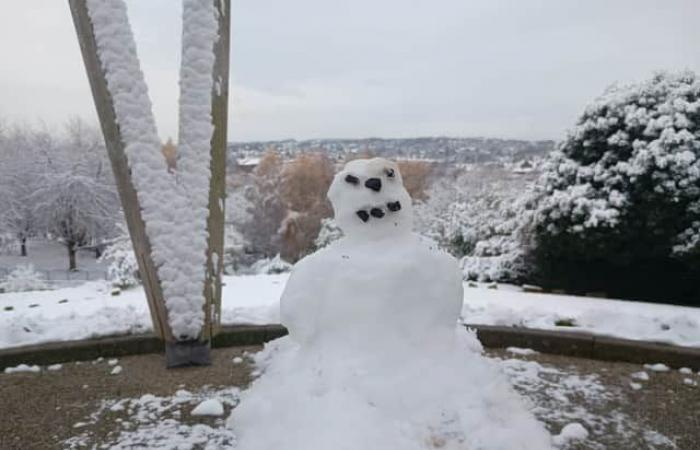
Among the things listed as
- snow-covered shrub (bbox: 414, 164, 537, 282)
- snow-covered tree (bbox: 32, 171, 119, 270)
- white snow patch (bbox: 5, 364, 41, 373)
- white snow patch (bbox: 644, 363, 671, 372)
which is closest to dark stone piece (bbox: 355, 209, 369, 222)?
white snow patch (bbox: 644, 363, 671, 372)

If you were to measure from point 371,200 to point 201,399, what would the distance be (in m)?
1.62

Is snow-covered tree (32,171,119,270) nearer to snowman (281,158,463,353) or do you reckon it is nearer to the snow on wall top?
the snow on wall top

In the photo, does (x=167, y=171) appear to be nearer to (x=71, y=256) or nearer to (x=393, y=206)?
(x=393, y=206)

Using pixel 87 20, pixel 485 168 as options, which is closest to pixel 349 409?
pixel 87 20

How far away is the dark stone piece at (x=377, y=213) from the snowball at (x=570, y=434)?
1377 millimetres

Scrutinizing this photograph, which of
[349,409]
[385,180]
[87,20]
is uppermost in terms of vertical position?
[87,20]

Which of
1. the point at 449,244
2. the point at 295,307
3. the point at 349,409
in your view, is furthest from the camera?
the point at 449,244

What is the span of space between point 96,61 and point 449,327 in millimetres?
2937

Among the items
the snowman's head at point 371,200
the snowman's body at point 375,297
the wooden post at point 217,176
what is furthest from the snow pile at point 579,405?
the wooden post at point 217,176

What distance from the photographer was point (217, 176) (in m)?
4.20

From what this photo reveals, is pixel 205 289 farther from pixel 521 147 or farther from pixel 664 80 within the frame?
pixel 521 147

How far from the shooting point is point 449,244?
12.3m

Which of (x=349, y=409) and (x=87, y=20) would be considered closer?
(x=349, y=409)

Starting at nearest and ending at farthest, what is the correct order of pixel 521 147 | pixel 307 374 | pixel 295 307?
pixel 307 374
pixel 295 307
pixel 521 147
